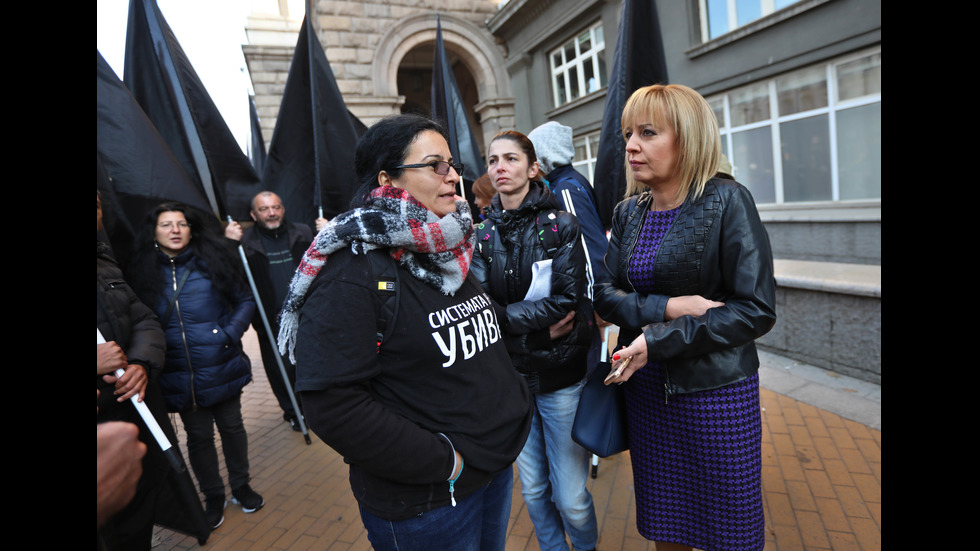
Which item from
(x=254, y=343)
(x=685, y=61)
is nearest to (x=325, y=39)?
(x=254, y=343)

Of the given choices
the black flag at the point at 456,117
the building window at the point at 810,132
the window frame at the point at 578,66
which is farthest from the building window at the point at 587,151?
the black flag at the point at 456,117

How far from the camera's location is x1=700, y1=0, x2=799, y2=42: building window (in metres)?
7.81

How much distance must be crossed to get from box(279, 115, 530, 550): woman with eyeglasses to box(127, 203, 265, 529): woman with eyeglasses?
2.05 meters

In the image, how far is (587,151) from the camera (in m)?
12.6

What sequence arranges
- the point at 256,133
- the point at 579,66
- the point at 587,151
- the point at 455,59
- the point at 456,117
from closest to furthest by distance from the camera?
1. the point at 456,117
2. the point at 256,133
3. the point at 579,66
4. the point at 587,151
5. the point at 455,59

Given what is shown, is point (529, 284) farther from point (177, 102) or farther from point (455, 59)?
point (455, 59)

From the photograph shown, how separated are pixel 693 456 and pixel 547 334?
0.73 m

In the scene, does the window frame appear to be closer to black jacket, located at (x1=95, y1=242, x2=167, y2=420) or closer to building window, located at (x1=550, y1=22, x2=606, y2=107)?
building window, located at (x1=550, y1=22, x2=606, y2=107)

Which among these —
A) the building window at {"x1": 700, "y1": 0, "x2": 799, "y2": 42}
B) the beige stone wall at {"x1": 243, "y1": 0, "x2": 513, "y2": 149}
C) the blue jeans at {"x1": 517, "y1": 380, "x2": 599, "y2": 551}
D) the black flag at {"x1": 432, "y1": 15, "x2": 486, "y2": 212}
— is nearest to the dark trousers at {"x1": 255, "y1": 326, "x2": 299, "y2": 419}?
the black flag at {"x1": 432, "y1": 15, "x2": 486, "y2": 212}

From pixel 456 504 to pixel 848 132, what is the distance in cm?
852

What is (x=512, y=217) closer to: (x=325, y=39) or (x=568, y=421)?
(x=568, y=421)

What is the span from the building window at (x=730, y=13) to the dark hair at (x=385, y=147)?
8591 millimetres

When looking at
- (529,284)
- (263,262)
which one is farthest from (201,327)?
(529,284)

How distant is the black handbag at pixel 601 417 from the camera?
1.95 meters
